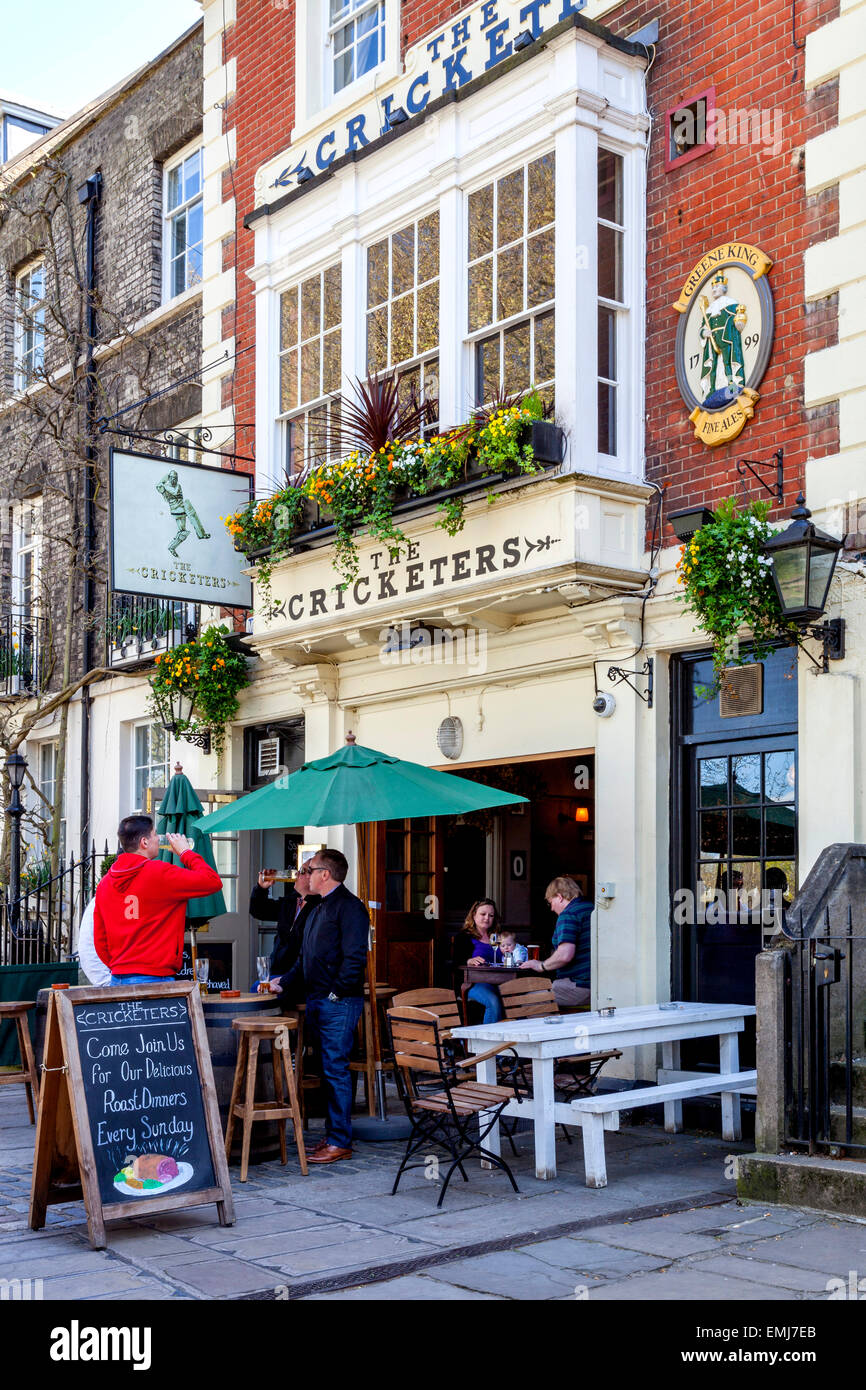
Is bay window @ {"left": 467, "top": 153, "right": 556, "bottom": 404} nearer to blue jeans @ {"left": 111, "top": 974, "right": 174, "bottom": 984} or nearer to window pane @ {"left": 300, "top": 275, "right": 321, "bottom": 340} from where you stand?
window pane @ {"left": 300, "top": 275, "right": 321, "bottom": 340}

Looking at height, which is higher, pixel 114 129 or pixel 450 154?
pixel 114 129

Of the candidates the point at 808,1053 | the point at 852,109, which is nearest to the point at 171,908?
the point at 808,1053

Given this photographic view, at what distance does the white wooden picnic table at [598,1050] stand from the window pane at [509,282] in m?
4.87

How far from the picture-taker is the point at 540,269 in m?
9.62

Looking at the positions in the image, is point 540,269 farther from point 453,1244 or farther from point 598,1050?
point 453,1244

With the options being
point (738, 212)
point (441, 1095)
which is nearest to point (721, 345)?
point (738, 212)

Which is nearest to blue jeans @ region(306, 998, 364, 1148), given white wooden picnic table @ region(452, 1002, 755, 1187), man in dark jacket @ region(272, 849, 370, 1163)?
man in dark jacket @ region(272, 849, 370, 1163)

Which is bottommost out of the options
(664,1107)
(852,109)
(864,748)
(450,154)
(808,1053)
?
(664,1107)

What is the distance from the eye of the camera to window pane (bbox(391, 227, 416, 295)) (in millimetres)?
10805

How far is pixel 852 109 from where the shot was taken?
8.27m

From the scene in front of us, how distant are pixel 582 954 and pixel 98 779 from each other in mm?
7948

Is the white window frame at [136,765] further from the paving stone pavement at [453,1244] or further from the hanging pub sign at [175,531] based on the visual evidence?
the paving stone pavement at [453,1244]
